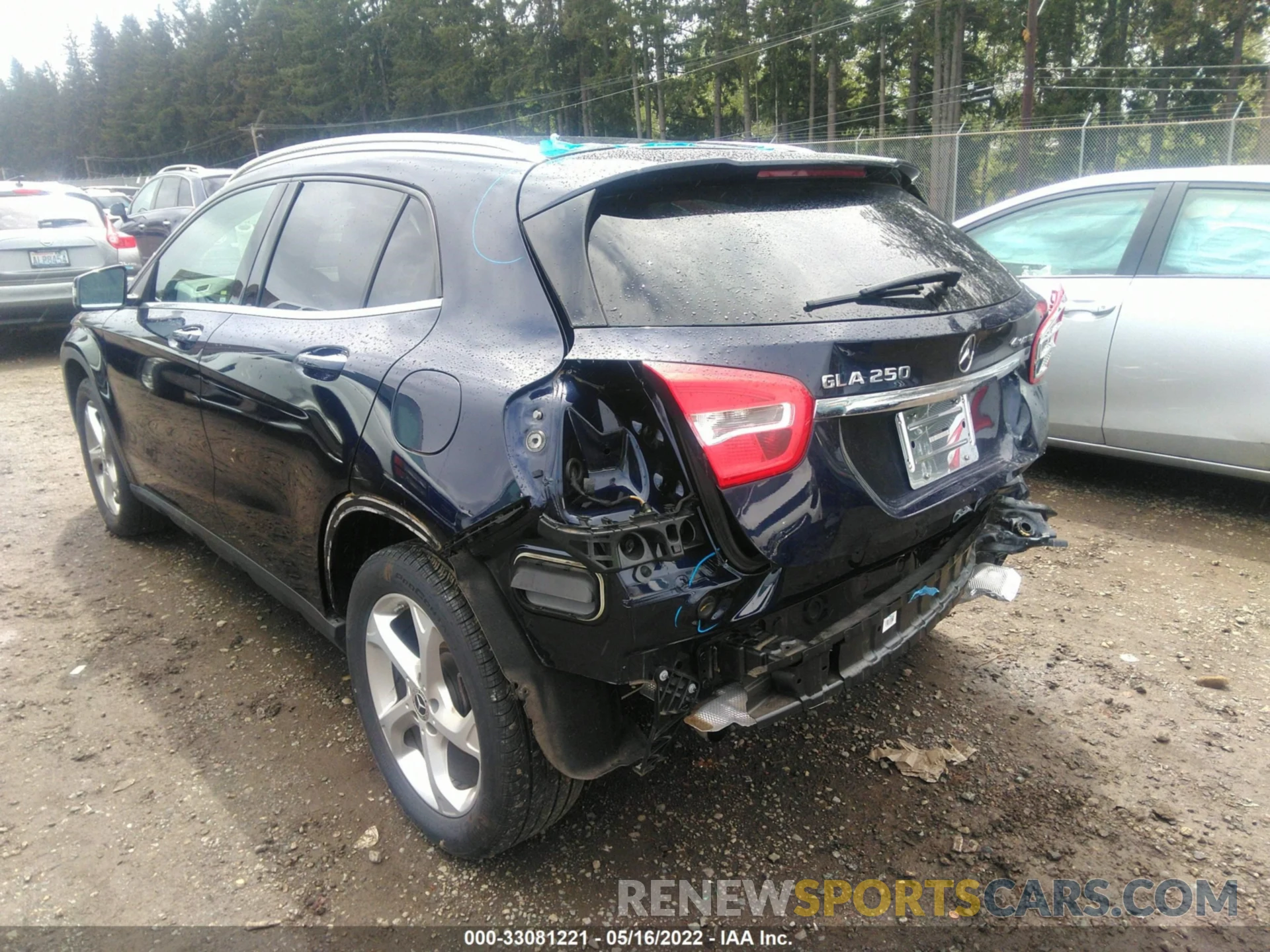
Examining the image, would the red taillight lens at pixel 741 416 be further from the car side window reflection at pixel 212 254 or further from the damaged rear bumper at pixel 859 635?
the car side window reflection at pixel 212 254

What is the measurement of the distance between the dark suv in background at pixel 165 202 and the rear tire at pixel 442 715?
11.6 meters

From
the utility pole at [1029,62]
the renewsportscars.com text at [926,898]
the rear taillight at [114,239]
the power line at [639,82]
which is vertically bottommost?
the renewsportscars.com text at [926,898]

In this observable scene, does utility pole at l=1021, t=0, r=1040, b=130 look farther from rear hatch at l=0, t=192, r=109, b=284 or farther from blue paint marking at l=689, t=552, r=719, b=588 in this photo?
blue paint marking at l=689, t=552, r=719, b=588

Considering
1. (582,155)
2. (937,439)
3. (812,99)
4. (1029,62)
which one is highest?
(812,99)

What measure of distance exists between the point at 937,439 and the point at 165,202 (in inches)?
592

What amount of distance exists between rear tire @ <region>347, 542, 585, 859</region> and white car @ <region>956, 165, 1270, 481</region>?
3514 millimetres

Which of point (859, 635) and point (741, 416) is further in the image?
point (859, 635)

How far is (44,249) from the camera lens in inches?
364

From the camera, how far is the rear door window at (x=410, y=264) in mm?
2381

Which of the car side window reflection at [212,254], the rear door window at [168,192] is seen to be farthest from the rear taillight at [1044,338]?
the rear door window at [168,192]

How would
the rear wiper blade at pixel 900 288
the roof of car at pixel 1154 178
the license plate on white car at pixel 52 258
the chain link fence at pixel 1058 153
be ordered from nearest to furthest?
the rear wiper blade at pixel 900 288
the roof of car at pixel 1154 178
the license plate on white car at pixel 52 258
the chain link fence at pixel 1058 153

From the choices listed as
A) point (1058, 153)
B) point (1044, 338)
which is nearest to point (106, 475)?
point (1044, 338)

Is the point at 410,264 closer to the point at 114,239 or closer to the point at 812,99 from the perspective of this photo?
the point at 114,239

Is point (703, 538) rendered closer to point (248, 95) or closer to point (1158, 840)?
point (1158, 840)
